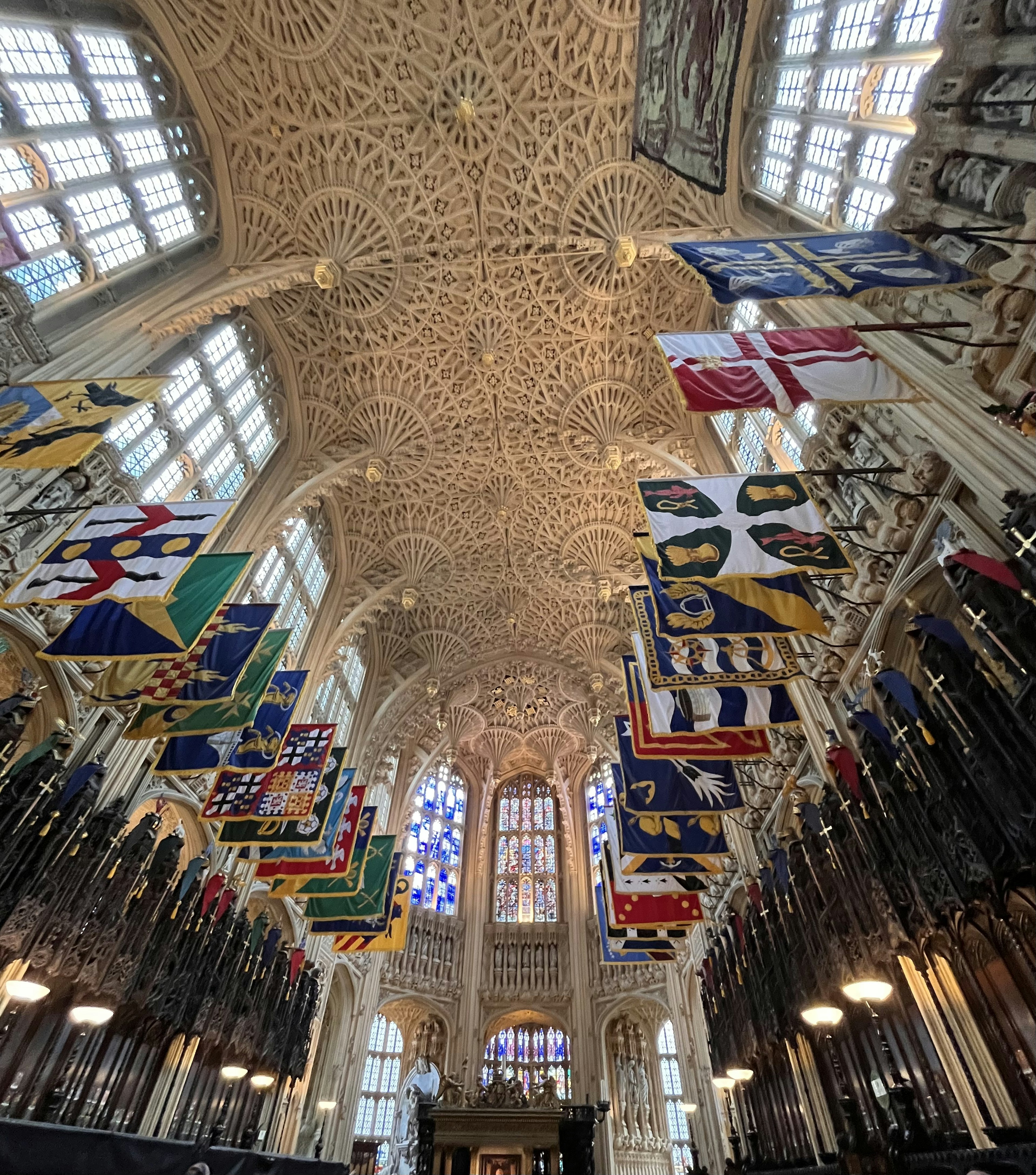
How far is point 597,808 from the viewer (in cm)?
3167

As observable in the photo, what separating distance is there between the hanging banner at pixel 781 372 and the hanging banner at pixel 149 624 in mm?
7347

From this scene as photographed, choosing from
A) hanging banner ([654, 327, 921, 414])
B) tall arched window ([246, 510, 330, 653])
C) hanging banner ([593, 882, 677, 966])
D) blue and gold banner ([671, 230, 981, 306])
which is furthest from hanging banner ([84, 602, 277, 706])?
hanging banner ([593, 882, 677, 966])

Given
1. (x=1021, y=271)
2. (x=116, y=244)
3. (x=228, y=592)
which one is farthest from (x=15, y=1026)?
(x=1021, y=271)

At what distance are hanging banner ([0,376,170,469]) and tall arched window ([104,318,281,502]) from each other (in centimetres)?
275

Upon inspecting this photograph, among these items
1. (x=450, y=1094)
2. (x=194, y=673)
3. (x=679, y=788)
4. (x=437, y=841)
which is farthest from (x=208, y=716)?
(x=437, y=841)

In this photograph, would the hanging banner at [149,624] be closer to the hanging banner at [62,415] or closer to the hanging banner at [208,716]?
the hanging banner at [208,716]

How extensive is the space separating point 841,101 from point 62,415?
14225mm

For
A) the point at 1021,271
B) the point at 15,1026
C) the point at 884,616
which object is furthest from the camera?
the point at 884,616

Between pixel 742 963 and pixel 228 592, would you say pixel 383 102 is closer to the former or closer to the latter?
pixel 228 592

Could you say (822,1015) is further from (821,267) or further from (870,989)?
(821,267)

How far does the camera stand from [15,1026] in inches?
364

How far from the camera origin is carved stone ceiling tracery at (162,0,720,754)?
16250mm

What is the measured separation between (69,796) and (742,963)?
14548 millimetres

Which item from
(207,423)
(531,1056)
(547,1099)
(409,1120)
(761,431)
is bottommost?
(409,1120)
